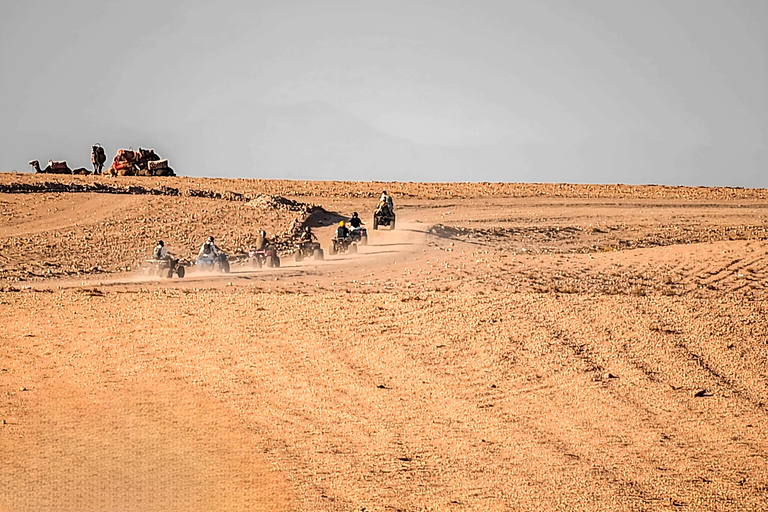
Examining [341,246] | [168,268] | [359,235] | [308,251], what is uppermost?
[359,235]

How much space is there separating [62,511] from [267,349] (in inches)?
273

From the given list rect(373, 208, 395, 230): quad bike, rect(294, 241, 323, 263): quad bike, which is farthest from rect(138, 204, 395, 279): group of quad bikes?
rect(373, 208, 395, 230): quad bike

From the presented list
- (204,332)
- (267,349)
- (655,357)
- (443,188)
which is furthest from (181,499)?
(443,188)

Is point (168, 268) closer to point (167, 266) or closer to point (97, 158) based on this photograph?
point (167, 266)

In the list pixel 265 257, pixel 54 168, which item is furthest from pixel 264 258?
pixel 54 168

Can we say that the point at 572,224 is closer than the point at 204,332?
No

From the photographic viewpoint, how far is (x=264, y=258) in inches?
1096

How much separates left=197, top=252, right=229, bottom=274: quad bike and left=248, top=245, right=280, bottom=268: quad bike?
0.99 metres

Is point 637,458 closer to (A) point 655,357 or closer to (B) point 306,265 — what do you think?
(A) point 655,357

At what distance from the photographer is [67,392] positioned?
548 inches

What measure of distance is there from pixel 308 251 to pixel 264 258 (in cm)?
210

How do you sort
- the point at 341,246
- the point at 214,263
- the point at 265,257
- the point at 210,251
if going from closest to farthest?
the point at 214,263 → the point at 210,251 → the point at 265,257 → the point at 341,246

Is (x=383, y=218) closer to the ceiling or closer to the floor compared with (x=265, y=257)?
closer to the ceiling

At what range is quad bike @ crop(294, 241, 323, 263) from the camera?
29156 millimetres
